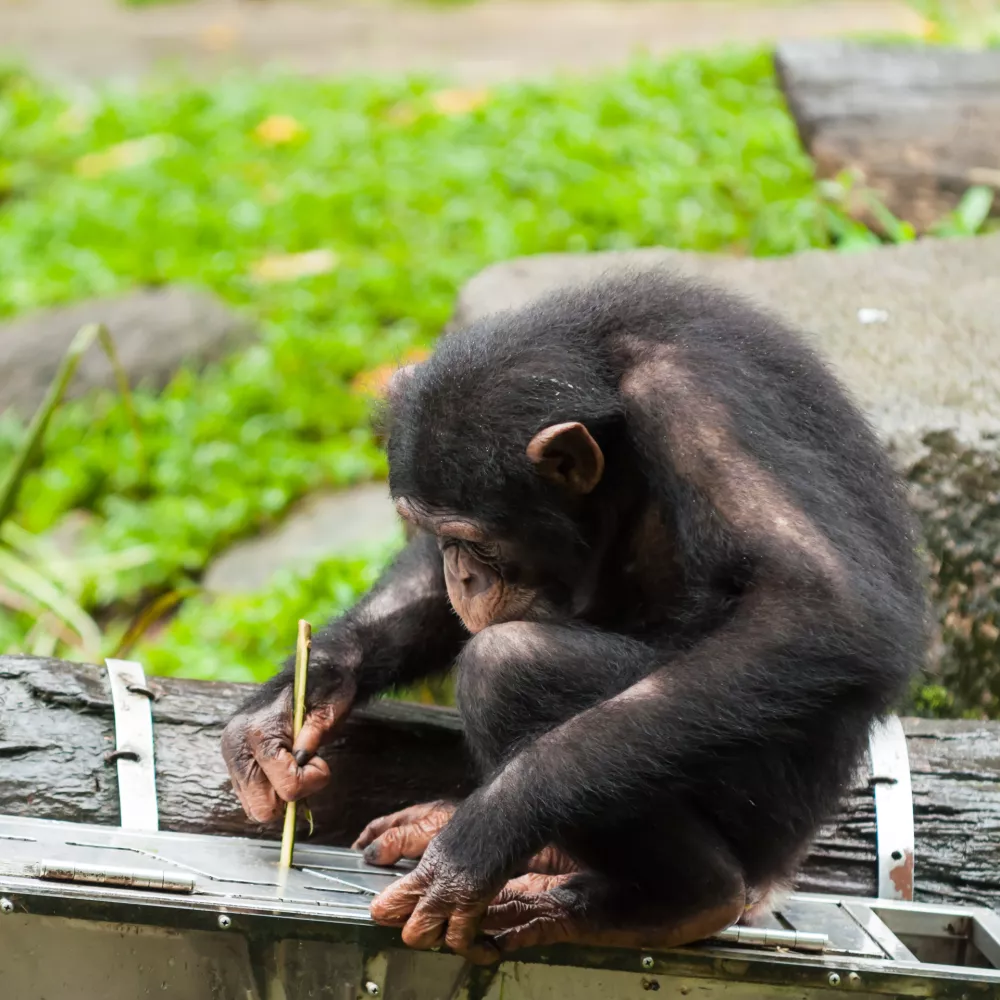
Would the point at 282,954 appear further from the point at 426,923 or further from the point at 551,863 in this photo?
the point at 551,863

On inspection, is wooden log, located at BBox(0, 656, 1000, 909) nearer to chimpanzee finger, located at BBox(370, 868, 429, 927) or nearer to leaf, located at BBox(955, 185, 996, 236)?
chimpanzee finger, located at BBox(370, 868, 429, 927)

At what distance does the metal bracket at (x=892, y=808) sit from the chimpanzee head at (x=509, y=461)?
2.77 feet

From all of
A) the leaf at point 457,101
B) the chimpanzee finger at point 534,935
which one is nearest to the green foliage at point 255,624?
the chimpanzee finger at point 534,935

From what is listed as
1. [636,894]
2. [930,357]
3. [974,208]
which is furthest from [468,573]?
[974,208]

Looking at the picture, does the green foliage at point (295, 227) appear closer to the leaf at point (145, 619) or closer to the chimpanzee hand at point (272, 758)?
the leaf at point (145, 619)

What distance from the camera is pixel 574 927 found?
2654mm

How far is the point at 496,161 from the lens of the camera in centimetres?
903

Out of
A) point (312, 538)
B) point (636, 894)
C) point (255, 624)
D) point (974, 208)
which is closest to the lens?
point (636, 894)

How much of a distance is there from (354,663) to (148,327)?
15.1 feet

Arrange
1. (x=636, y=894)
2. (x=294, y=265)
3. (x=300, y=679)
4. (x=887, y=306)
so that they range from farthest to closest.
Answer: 1. (x=294, y=265)
2. (x=887, y=306)
3. (x=300, y=679)
4. (x=636, y=894)

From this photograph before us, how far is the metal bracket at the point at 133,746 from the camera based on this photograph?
313 cm

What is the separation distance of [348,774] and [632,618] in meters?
0.80

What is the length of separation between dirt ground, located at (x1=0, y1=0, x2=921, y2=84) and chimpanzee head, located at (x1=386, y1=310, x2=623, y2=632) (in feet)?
29.6

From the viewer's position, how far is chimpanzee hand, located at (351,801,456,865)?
3.04 meters
